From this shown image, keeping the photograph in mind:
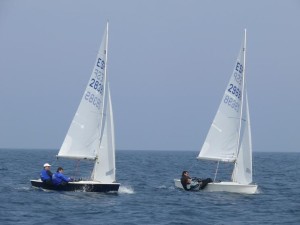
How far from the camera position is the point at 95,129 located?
33438 millimetres

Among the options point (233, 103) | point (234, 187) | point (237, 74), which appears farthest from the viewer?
point (233, 103)

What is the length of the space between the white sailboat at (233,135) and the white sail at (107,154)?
15.5 ft

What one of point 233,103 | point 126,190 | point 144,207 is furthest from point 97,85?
point 233,103

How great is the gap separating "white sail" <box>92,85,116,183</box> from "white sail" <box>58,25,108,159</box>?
26cm

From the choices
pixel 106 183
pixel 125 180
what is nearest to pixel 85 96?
pixel 106 183

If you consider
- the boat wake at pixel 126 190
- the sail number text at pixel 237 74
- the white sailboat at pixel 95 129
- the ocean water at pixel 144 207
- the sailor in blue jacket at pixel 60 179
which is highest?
the sail number text at pixel 237 74

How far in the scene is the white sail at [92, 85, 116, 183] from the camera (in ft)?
→ 108

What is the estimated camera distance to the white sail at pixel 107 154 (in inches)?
1292

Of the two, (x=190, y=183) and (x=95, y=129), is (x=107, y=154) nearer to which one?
(x=95, y=129)

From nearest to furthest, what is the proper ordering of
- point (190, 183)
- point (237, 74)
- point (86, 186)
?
1. point (86, 186)
2. point (190, 183)
3. point (237, 74)

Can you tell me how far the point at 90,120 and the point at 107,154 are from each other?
5.17 feet

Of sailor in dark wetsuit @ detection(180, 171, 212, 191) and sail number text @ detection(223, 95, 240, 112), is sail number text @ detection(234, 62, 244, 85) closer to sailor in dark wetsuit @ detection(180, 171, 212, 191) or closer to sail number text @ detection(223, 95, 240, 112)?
sail number text @ detection(223, 95, 240, 112)

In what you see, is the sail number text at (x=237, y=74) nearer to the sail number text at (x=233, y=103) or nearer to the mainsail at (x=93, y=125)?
the sail number text at (x=233, y=103)

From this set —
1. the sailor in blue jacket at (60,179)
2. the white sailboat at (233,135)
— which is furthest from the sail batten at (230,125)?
the sailor in blue jacket at (60,179)
